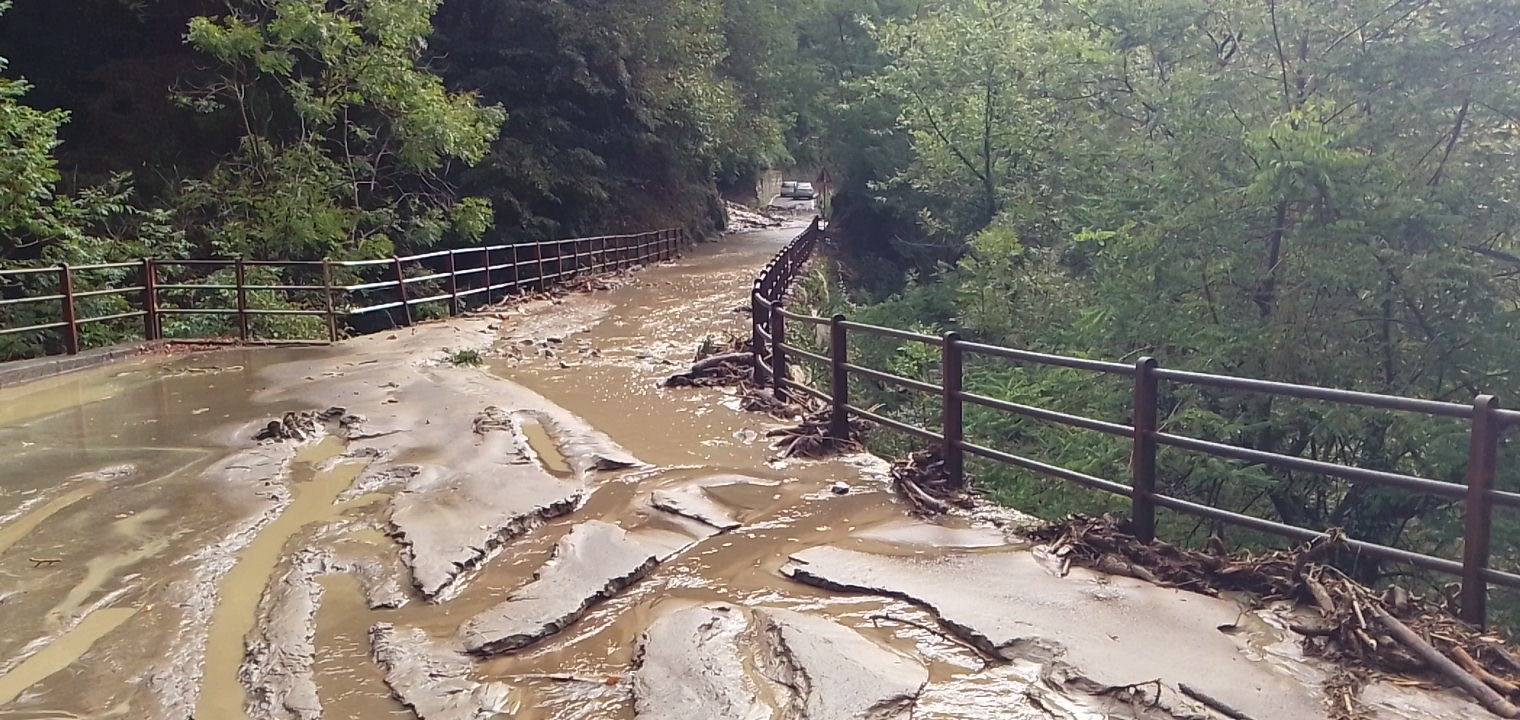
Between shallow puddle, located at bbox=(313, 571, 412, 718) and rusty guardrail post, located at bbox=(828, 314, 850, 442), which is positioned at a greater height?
rusty guardrail post, located at bbox=(828, 314, 850, 442)

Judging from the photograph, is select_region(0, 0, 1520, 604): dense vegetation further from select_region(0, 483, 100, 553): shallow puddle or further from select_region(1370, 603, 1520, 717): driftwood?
select_region(0, 483, 100, 553): shallow puddle

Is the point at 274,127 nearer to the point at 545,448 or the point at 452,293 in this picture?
the point at 452,293

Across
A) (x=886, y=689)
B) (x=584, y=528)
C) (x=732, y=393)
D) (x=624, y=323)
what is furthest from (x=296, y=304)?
(x=886, y=689)

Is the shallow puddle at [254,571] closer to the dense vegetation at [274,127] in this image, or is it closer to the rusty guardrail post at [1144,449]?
the rusty guardrail post at [1144,449]

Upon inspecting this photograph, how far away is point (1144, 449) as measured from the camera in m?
5.63

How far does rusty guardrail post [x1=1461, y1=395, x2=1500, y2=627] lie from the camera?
4242 millimetres

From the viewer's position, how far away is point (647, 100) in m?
→ 32.8

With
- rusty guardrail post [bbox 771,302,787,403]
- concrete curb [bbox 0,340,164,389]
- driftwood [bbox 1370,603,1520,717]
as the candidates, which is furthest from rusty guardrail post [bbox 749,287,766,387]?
concrete curb [bbox 0,340,164,389]

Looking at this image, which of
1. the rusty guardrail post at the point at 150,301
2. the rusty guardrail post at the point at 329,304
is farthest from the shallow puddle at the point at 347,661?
the rusty guardrail post at the point at 150,301

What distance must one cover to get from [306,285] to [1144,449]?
13.9 m

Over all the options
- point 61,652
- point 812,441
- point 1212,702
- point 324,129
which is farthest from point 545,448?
point 324,129

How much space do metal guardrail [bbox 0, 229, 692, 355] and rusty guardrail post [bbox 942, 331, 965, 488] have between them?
961 cm

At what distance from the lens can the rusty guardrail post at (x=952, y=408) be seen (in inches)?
272

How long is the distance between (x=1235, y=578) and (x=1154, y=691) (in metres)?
1.34
